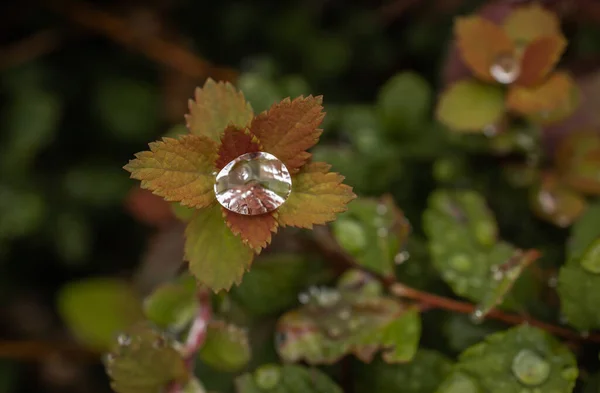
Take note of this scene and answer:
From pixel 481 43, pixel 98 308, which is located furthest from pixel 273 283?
pixel 98 308

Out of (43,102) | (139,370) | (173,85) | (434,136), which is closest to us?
(139,370)

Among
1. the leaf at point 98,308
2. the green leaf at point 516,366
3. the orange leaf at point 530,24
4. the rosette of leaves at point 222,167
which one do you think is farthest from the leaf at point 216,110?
the leaf at point 98,308

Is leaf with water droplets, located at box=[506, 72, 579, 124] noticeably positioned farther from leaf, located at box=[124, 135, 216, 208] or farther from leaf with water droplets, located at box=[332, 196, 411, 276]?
leaf, located at box=[124, 135, 216, 208]

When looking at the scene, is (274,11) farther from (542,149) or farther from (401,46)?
(542,149)

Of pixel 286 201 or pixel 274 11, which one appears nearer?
pixel 286 201

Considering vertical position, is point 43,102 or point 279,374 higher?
point 279,374

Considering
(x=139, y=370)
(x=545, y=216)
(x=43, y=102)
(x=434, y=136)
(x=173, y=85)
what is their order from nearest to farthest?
1. (x=139, y=370)
2. (x=545, y=216)
3. (x=434, y=136)
4. (x=43, y=102)
5. (x=173, y=85)

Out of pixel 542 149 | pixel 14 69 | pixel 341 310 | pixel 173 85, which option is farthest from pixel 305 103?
pixel 14 69
